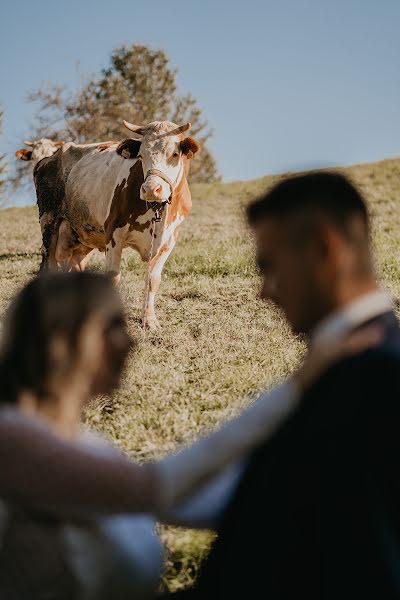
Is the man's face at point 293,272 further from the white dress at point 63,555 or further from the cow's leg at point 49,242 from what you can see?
the cow's leg at point 49,242

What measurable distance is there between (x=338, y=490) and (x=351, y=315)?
46 centimetres

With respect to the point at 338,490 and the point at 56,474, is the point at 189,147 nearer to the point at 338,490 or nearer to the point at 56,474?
the point at 56,474

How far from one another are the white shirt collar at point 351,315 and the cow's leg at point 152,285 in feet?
20.6

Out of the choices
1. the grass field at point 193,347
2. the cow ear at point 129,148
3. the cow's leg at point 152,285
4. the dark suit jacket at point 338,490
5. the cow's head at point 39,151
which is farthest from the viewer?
the cow's head at point 39,151

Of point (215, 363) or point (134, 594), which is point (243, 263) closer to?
point (215, 363)

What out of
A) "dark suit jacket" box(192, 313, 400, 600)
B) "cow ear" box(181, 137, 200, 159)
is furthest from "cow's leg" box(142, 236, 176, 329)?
→ "dark suit jacket" box(192, 313, 400, 600)

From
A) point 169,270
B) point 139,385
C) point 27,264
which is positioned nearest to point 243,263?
point 169,270

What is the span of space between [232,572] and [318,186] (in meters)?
1.13

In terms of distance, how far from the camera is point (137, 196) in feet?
27.6

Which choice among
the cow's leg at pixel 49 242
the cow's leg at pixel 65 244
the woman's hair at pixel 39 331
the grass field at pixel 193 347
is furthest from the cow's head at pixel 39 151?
the woman's hair at pixel 39 331

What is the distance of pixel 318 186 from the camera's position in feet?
6.14

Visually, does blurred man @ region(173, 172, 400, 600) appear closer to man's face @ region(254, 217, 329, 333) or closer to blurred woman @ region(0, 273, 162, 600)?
man's face @ region(254, 217, 329, 333)

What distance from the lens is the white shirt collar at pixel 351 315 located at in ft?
5.73

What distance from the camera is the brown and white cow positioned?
815 cm
